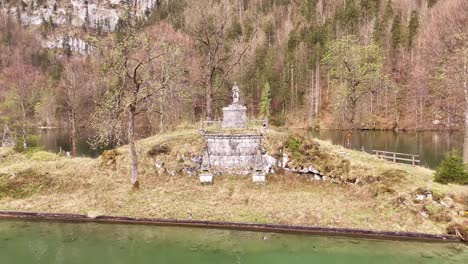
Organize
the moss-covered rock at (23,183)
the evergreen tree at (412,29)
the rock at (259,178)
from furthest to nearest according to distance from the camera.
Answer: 1. the evergreen tree at (412,29)
2. the rock at (259,178)
3. the moss-covered rock at (23,183)

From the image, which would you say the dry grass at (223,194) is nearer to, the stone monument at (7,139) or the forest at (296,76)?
the stone monument at (7,139)

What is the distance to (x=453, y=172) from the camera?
22828 mm

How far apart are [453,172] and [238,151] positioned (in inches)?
667

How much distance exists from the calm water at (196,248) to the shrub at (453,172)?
582cm

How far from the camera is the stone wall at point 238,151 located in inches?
1148

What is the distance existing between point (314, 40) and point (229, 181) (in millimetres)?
75900

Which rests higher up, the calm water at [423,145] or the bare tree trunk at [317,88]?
the bare tree trunk at [317,88]

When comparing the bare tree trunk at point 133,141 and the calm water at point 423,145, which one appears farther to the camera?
the calm water at point 423,145

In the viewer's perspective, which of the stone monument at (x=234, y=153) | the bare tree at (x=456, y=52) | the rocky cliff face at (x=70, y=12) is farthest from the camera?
the rocky cliff face at (x=70, y=12)

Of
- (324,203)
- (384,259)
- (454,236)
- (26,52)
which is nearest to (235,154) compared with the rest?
(324,203)

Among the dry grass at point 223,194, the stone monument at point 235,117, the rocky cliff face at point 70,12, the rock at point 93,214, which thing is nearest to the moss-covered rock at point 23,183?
the dry grass at point 223,194

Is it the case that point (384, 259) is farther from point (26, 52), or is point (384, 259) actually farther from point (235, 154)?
point (26, 52)

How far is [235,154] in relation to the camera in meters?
29.3

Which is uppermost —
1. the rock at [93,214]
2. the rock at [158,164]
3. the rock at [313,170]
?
the rock at [158,164]
